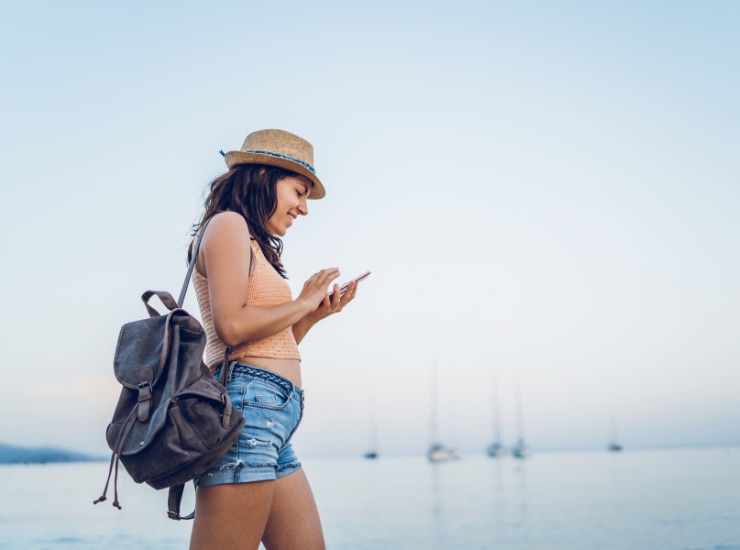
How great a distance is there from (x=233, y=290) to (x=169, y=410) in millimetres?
403

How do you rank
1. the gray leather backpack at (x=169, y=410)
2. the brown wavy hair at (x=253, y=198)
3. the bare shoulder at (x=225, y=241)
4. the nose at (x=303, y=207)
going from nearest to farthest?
1. the gray leather backpack at (x=169, y=410)
2. the bare shoulder at (x=225, y=241)
3. the brown wavy hair at (x=253, y=198)
4. the nose at (x=303, y=207)

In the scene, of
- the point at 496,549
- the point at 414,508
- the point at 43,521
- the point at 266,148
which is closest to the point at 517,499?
the point at 414,508

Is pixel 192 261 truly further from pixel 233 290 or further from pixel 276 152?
pixel 276 152

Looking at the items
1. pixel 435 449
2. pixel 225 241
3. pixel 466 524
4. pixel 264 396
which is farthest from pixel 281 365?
pixel 435 449

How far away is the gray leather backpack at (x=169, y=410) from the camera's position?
77.4 inches

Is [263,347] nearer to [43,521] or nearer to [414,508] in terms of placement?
[43,521]

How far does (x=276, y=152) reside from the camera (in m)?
2.57

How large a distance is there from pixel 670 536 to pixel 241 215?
17683 mm

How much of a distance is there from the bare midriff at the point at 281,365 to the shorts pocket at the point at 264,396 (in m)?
0.06

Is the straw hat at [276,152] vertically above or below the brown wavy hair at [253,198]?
above

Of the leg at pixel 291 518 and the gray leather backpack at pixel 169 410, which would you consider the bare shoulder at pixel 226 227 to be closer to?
the gray leather backpack at pixel 169 410

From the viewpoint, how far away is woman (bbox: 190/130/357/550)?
2.14m

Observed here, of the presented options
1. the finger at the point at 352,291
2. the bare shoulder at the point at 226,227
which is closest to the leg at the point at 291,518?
the finger at the point at 352,291

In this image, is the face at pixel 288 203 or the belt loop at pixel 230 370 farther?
the face at pixel 288 203
